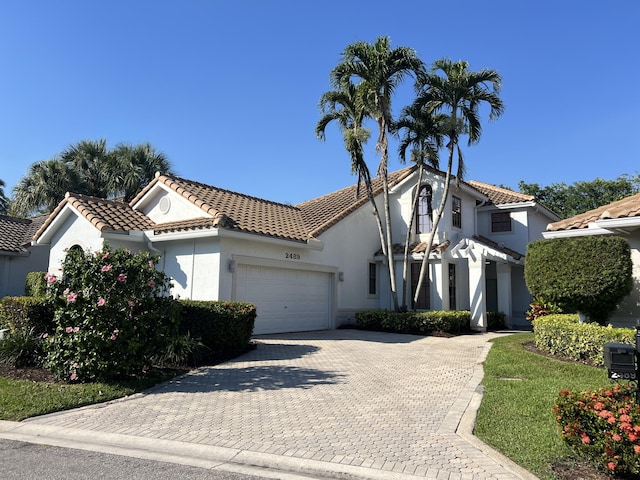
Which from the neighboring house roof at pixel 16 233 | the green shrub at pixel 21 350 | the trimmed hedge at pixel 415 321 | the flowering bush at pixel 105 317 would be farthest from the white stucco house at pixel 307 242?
the neighboring house roof at pixel 16 233

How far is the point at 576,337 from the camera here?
33.0ft

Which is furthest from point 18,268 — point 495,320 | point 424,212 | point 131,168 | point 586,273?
point 586,273

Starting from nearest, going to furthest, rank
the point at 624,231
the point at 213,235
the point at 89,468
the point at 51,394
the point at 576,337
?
the point at 89,468
the point at 51,394
the point at 576,337
the point at 624,231
the point at 213,235

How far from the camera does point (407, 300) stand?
19.5 metres

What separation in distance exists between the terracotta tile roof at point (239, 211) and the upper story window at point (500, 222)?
1039cm

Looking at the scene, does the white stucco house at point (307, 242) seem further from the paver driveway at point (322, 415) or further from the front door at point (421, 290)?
the paver driveway at point (322, 415)

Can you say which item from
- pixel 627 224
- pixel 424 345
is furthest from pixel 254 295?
pixel 627 224

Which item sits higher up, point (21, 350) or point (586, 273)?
point (586, 273)

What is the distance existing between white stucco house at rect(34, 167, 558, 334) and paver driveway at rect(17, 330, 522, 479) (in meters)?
4.21

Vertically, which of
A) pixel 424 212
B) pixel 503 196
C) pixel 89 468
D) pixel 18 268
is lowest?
pixel 89 468

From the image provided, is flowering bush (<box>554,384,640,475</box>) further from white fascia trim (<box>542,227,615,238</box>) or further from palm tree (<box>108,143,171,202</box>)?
palm tree (<box>108,143,171,202</box>)

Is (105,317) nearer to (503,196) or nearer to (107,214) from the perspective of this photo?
(107,214)

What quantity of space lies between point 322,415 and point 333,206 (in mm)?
14738

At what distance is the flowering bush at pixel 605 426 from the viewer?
14.2ft
